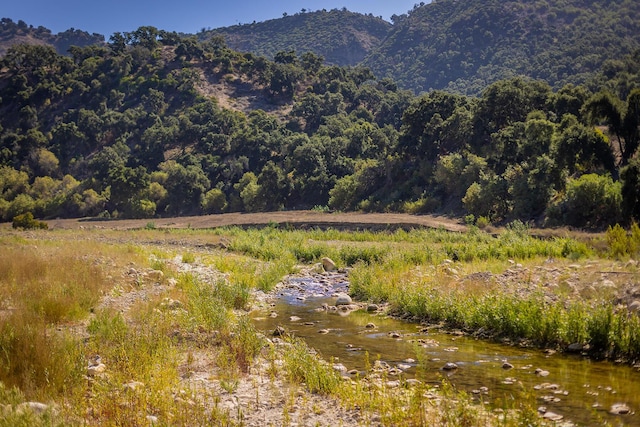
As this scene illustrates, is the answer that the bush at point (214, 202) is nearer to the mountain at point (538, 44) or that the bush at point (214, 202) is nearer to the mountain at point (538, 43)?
the mountain at point (538, 44)

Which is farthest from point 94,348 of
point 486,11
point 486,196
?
point 486,11

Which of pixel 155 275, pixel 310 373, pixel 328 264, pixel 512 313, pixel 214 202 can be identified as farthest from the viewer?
pixel 214 202

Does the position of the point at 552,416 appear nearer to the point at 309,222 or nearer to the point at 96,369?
the point at 96,369

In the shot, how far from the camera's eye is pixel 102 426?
7.25 metres

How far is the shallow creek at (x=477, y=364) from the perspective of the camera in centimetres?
872

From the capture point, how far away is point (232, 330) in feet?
44.9

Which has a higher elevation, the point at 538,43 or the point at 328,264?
the point at 538,43

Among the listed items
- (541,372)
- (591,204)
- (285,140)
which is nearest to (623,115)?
(591,204)

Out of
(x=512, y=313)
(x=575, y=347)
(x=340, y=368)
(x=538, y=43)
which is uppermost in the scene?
(x=538, y=43)

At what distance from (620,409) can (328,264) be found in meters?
22.9

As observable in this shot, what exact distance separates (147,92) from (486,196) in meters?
92.1

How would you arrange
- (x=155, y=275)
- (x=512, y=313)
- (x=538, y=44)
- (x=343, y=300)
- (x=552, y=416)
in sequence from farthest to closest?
1. (x=538, y=44)
2. (x=155, y=275)
3. (x=343, y=300)
4. (x=512, y=313)
5. (x=552, y=416)

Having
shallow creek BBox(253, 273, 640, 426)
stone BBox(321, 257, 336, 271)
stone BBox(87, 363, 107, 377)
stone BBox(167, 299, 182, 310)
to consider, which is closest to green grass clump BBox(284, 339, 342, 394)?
shallow creek BBox(253, 273, 640, 426)

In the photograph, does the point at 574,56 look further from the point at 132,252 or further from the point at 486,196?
the point at 132,252
